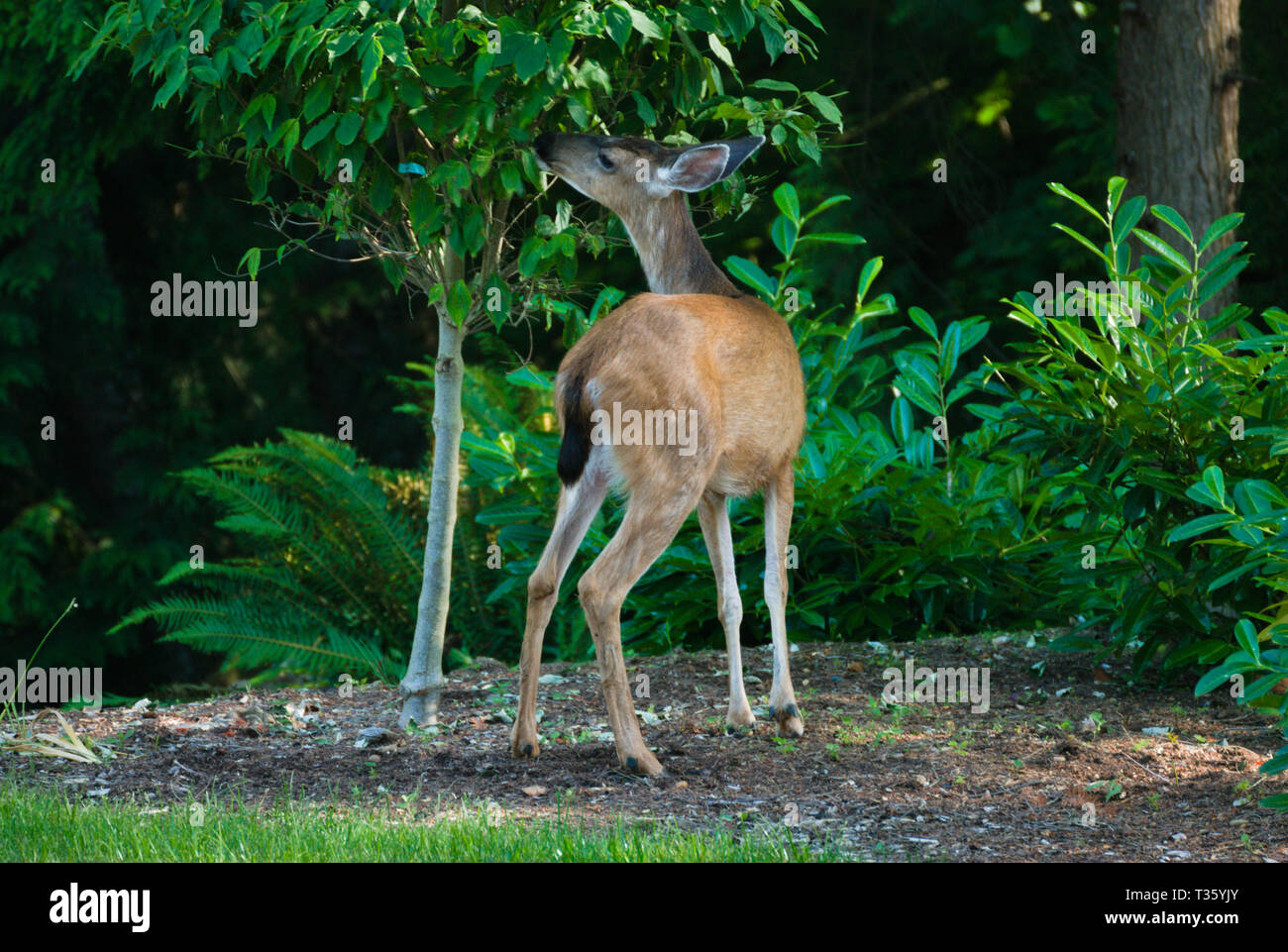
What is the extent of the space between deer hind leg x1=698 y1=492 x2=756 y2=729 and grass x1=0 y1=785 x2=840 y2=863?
1307 millimetres

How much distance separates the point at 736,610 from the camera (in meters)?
5.89

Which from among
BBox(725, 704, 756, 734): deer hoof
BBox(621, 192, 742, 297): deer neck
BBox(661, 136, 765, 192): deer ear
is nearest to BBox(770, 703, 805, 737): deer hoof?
BBox(725, 704, 756, 734): deer hoof

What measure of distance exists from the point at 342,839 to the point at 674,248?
2.96 meters

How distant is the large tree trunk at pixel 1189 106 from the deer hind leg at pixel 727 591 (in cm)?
391

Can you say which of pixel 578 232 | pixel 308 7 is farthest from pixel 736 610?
pixel 308 7

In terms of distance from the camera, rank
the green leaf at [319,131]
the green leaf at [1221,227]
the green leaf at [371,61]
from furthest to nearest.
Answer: the green leaf at [1221,227], the green leaf at [319,131], the green leaf at [371,61]

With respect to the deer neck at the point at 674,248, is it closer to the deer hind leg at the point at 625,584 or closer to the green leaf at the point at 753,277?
the deer hind leg at the point at 625,584

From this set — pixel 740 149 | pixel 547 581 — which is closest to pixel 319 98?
pixel 740 149

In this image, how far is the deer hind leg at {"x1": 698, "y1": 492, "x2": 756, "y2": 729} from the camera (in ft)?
18.9

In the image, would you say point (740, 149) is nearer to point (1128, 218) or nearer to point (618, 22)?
point (618, 22)

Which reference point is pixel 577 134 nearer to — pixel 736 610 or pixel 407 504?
pixel 736 610

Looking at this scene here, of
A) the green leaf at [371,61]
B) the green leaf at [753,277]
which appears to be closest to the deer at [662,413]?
the green leaf at [371,61]

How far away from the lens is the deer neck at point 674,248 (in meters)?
6.04

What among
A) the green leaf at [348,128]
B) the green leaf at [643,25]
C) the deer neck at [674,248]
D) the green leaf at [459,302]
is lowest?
the green leaf at [459,302]
